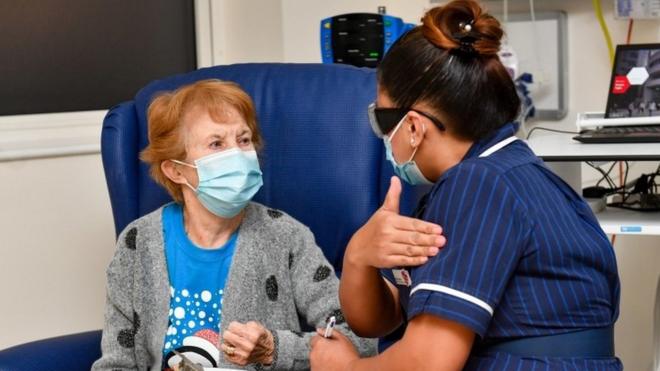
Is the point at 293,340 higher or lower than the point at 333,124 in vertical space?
lower

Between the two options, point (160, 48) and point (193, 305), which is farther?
point (160, 48)

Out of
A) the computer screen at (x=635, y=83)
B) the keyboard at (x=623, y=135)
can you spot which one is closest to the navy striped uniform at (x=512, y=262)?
the keyboard at (x=623, y=135)

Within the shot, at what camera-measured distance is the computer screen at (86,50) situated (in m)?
2.62

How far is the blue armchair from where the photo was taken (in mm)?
1875

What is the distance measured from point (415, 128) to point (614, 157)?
2.40ft

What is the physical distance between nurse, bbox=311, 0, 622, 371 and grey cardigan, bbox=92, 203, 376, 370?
0.42 m

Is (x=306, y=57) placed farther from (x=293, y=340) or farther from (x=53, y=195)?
(x=293, y=340)

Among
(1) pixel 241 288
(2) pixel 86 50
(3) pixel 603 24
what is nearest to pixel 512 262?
(1) pixel 241 288

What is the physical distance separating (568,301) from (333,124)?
2.72 ft

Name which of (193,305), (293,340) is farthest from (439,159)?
(193,305)

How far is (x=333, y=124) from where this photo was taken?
6.27 ft

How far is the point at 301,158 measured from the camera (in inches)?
75.9

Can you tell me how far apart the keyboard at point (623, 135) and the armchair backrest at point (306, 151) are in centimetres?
53

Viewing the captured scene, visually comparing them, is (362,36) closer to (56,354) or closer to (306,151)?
(306,151)
